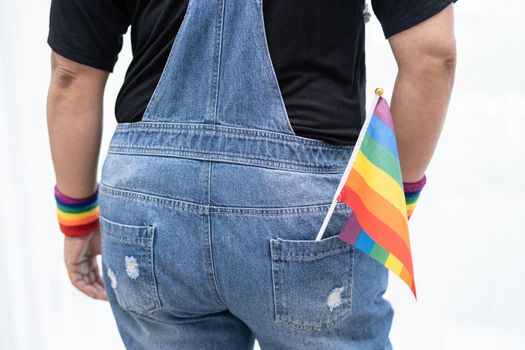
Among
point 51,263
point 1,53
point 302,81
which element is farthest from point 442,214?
point 1,53

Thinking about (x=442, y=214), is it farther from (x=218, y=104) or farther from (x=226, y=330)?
(x=218, y=104)

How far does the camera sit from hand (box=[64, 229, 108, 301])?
1.14 m

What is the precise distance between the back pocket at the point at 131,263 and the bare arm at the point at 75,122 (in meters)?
0.17

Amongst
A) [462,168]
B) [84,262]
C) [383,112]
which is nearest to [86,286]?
[84,262]

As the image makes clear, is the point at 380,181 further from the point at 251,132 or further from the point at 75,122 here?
the point at 75,122

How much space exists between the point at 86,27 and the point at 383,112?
1.46 feet

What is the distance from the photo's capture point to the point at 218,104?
0.79m

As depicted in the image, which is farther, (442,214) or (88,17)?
(442,214)

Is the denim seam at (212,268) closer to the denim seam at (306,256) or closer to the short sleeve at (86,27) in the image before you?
the denim seam at (306,256)

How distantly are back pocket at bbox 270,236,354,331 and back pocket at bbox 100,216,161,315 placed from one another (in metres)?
0.17

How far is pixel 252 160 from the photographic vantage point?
0.77 meters

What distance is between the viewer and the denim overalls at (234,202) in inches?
30.4

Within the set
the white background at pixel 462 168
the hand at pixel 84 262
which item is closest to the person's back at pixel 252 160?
the hand at pixel 84 262

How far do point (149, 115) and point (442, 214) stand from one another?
1088mm
